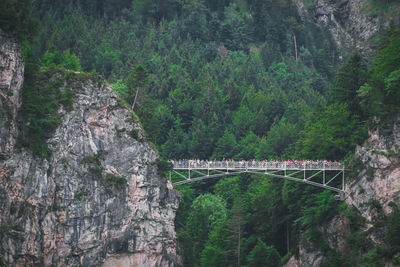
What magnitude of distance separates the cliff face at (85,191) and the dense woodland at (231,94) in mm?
1952

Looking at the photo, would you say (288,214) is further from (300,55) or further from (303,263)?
(300,55)

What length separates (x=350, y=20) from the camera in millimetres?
144125

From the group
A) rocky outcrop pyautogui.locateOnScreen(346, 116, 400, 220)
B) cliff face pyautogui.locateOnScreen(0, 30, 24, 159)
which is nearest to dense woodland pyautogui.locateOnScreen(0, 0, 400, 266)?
rocky outcrop pyautogui.locateOnScreen(346, 116, 400, 220)

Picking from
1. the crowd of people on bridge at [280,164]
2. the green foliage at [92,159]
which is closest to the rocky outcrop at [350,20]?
the crowd of people on bridge at [280,164]

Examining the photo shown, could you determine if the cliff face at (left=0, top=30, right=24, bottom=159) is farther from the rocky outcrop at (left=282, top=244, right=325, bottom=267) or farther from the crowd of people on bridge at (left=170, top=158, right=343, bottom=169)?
the rocky outcrop at (left=282, top=244, right=325, bottom=267)

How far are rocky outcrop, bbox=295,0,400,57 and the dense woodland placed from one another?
257 cm

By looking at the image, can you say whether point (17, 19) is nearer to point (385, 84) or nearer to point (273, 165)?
point (273, 165)

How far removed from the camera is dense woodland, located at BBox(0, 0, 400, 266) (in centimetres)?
8381

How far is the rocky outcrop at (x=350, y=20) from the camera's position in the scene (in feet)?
444

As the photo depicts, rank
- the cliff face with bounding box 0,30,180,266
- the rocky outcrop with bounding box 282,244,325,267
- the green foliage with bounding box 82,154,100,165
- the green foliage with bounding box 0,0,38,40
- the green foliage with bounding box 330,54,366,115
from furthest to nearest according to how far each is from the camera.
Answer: the green foliage with bounding box 330,54,366,115 < the rocky outcrop with bounding box 282,244,325,267 < the green foliage with bounding box 82,154,100,165 < the green foliage with bounding box 0,0,38,40 < the cliff face with bounding box 0,30,180,266

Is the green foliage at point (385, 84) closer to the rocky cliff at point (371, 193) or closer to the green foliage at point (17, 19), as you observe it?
the rocky cliff at point (371, 193)

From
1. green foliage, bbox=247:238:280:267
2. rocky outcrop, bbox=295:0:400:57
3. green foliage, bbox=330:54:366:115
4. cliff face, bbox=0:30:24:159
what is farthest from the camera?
rocky outcrop, bbox=295:0:400:57

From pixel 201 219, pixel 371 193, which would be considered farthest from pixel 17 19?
pixel 371 193

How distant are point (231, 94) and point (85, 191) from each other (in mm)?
40779
